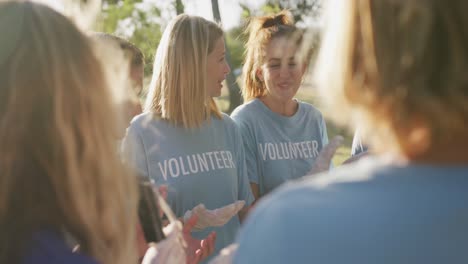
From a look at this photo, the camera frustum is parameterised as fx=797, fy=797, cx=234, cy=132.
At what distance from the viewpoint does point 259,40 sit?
459cm

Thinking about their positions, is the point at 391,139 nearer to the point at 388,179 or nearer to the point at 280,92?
the point at 388,179

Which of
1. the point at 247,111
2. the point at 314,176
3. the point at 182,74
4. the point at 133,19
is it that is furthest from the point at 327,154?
the point at 133,19

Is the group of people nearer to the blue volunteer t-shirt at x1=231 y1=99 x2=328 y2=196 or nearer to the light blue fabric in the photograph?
the light blue fabric

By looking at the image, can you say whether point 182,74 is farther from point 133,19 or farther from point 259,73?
point 133,19

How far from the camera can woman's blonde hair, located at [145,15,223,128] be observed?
3887mm

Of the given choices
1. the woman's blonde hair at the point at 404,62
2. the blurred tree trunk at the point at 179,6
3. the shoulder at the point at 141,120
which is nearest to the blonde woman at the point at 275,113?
the shoulder at the point at 141,120

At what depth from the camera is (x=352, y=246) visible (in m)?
1.16

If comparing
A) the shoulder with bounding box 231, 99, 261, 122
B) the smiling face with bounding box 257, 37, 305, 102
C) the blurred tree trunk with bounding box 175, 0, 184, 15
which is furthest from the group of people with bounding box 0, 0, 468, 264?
the blurred tree trunk with bounding box 175, 0, 184, 15

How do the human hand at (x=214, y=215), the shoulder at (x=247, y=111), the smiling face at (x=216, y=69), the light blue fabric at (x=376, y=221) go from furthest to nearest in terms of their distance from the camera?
the shoulder at (x=247, y=111) < the smiling face at (x=216, y=69) < the human hand at (x=214, y=215) < the light blue fabric at (x=376, y=221)

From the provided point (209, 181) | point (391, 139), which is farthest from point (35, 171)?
point (209, 181)

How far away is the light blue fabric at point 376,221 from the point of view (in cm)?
115

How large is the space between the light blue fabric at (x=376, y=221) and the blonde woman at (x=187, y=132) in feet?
8.41

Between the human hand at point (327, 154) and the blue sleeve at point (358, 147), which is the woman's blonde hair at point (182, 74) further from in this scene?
the blue sleeve at point (358, 147)

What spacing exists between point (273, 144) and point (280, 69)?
449mm
